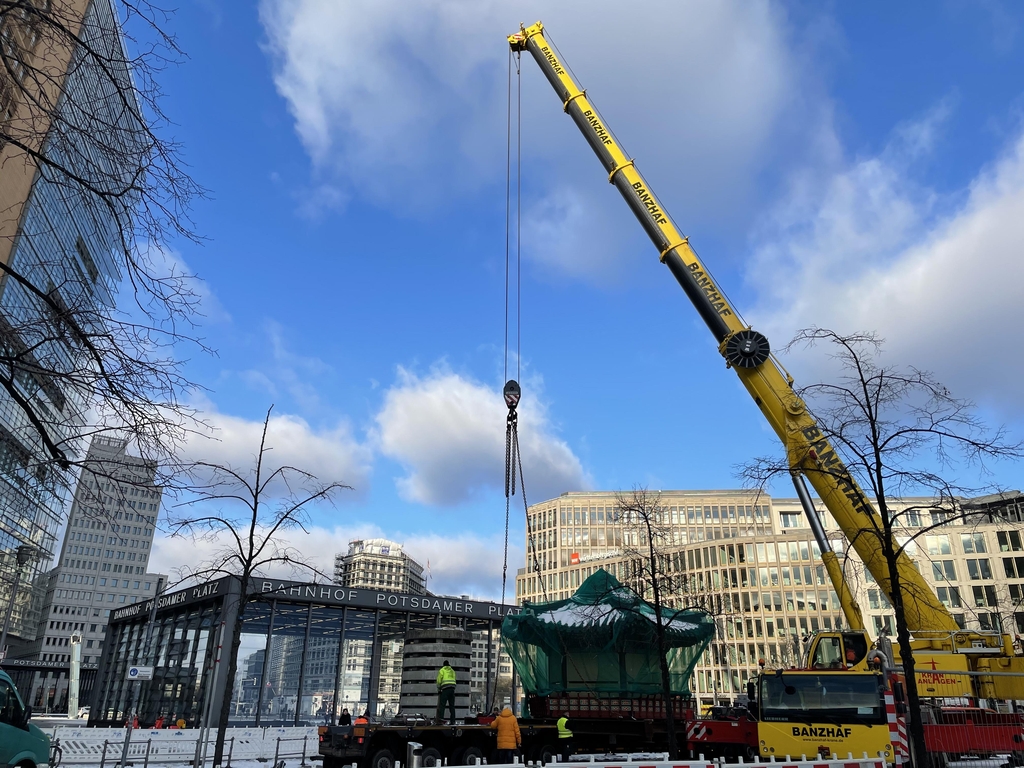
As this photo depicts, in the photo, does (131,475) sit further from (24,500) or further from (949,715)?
(949,715)

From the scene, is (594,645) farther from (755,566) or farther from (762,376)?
(755,566)

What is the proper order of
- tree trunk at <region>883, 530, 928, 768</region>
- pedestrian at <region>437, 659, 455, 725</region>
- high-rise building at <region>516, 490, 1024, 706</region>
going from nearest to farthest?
tree trunk at <region>883, 530, 928, 768</region>, pedestrian at <region>437, 659, 455, 725</region>, high-rise building at <region>516, 490, 1024, 706</region>

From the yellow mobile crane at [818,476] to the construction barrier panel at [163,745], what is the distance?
17068 millimetres

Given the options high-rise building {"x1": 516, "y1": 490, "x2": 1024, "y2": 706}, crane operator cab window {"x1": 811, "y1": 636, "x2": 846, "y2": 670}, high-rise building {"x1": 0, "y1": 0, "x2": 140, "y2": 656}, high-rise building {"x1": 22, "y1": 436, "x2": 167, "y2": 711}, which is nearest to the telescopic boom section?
crane operator cab window {"x1": 811, "y1": 636, "x2": 846, "y2": 670}

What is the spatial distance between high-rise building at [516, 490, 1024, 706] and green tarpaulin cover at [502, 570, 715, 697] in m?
30.7

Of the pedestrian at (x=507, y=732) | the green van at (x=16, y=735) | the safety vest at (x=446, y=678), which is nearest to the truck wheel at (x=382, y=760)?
the safety vest at (x=446, y=678)

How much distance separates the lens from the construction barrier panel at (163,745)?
2323cm

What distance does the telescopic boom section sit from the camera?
62.0 feet

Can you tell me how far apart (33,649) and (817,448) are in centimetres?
16419

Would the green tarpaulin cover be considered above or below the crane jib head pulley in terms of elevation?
below

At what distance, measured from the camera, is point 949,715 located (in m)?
14.8

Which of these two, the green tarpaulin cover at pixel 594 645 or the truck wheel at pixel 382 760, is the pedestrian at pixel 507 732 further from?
A: the green tarpaulin cover at pixel 594 645

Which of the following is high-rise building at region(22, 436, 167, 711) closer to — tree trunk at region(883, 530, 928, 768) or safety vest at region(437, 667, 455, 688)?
safety vest at region(437, 667, 455, 688)

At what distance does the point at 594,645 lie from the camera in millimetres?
22500
